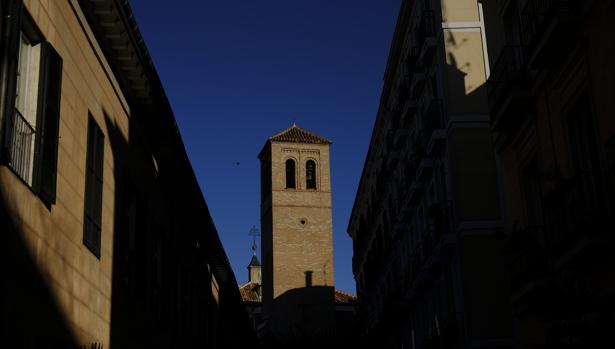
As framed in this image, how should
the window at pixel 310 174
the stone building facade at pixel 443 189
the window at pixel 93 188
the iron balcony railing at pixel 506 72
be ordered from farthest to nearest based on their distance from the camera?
the window at pixel 310 174 → the stone building facade at pixel 443 189 → the iron balcony railing at pixel 506 72 → the window at pixel 93 188

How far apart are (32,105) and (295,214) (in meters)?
60.1

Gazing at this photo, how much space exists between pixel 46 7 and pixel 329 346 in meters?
15.9

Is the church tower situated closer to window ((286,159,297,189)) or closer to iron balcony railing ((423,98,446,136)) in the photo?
window ((286,159,297,189))

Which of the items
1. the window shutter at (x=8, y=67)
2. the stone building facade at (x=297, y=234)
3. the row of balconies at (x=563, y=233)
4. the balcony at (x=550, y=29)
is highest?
the stone building facade at (x=297, y=234)

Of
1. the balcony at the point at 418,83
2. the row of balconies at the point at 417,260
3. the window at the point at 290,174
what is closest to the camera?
the row of balconies at the point at 417,260

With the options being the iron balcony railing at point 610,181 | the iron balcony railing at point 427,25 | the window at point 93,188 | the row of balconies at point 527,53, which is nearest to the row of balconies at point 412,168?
the iron balcony railing at point 427,25

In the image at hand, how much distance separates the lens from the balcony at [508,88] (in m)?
14.5

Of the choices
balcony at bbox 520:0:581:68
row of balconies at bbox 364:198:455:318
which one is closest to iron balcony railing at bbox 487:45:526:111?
balcony at bbox 520:0:581:68

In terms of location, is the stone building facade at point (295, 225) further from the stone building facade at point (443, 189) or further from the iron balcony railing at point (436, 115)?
the iron balcony railing at point (436, 115)

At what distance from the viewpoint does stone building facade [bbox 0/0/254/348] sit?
9555 mm

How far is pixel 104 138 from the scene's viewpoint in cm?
1376

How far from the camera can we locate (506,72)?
50.6ft

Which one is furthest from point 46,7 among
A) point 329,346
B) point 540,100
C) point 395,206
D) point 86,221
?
point 395,206

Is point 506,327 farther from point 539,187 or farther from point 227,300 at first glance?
point 227,300
